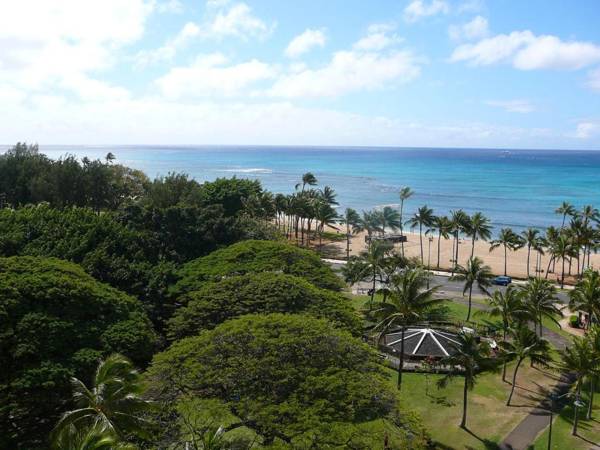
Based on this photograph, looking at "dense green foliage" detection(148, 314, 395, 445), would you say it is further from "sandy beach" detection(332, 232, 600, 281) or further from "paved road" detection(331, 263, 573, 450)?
"sandy beach" detection(332, 232, 600, 281)

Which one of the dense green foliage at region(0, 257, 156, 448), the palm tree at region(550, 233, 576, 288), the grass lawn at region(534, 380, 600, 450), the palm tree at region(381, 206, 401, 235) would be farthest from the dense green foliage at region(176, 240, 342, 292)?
the palm tree at region(381, 206, 401, 235)

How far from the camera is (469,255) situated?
84.1 meters

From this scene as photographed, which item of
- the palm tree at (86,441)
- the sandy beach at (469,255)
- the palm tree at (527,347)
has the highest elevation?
the palm tree at (86,441)

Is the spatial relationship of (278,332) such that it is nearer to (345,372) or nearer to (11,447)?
(345,372)

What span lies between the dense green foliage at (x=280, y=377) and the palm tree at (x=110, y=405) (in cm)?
313

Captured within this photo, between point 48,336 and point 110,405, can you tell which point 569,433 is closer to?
point 110,405

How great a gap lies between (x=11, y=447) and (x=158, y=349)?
38.6ft

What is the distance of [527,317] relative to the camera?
38.0m

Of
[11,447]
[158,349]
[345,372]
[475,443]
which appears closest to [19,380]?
[11,447]

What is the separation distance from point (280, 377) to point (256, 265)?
18.9m

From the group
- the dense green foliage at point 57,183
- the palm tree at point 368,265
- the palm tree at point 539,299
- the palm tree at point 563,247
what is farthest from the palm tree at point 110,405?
the dense green foliage at point 57,183

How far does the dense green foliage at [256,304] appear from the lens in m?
30.3

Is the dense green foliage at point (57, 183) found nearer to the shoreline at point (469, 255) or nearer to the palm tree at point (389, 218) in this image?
the shoreline at point (469, 255)

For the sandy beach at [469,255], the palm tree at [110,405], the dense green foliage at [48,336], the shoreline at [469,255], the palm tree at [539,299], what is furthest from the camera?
the sandy beach at [469,255]
